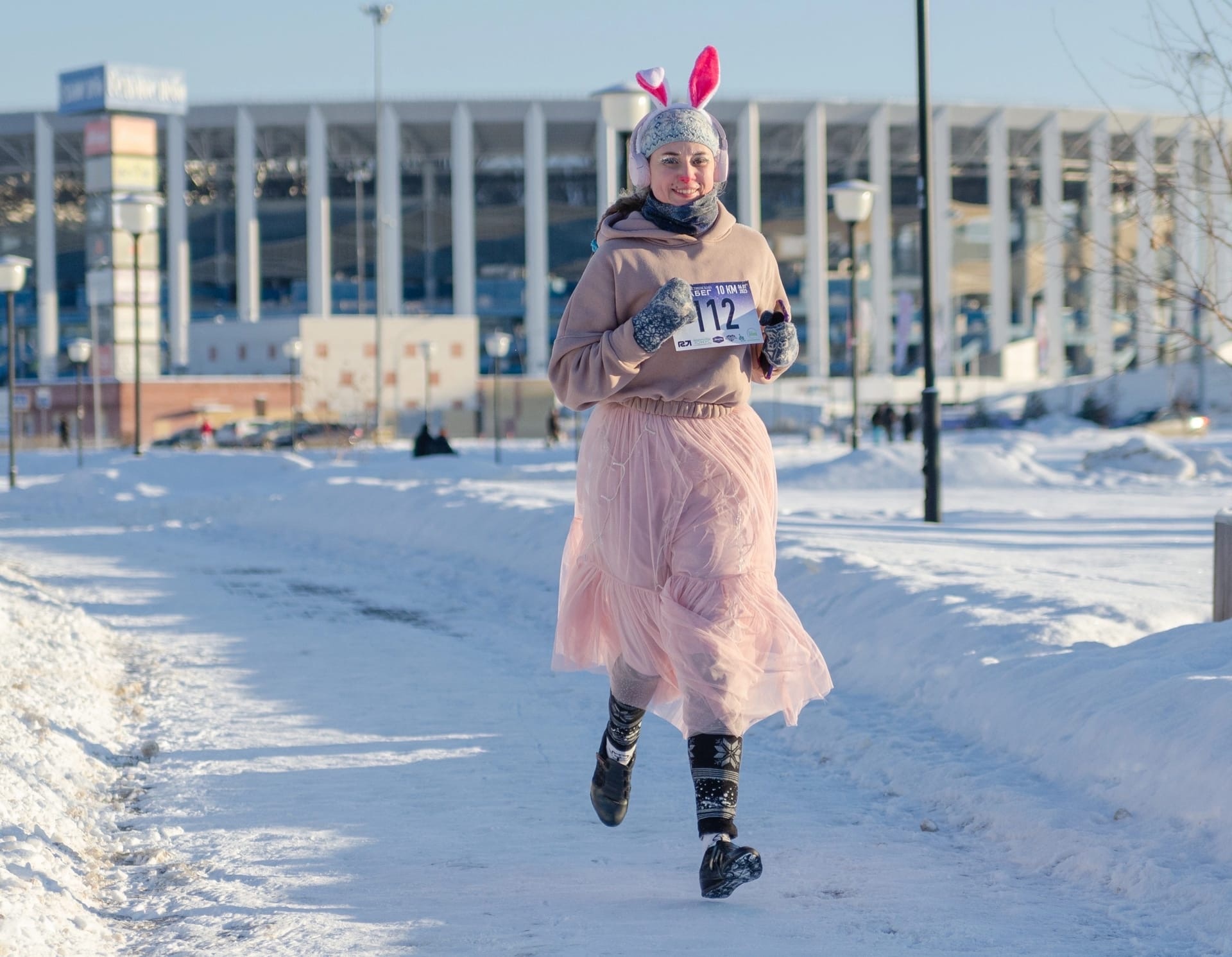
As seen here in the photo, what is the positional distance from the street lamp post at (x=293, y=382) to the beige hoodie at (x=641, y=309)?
4515 cm

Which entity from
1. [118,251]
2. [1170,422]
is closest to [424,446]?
[1170,422]

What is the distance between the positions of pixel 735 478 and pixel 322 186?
2625 inches

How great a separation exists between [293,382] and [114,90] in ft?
52.7

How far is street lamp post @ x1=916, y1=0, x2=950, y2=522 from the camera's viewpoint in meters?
13.5

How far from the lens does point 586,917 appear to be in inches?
138

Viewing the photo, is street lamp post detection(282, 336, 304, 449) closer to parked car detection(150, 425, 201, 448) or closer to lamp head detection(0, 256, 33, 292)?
parked car detection(150, 425, 201, 448)

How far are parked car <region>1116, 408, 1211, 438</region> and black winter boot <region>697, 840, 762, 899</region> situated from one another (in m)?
34.4

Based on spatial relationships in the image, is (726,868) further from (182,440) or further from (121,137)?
(121,137)

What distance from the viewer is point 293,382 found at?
178 feet

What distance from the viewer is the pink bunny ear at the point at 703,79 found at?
4.07 meters

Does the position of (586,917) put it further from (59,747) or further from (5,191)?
(5,191)

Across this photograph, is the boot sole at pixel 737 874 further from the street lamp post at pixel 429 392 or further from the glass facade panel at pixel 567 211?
the glass facade panel at pixel 567 211

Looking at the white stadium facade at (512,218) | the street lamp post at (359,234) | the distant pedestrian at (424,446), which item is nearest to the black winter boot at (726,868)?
the distant pedestrian at (424,446)

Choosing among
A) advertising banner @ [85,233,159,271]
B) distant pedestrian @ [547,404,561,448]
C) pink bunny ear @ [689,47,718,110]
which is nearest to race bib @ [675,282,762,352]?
pink bunny ear @ [689,47,718,110]
